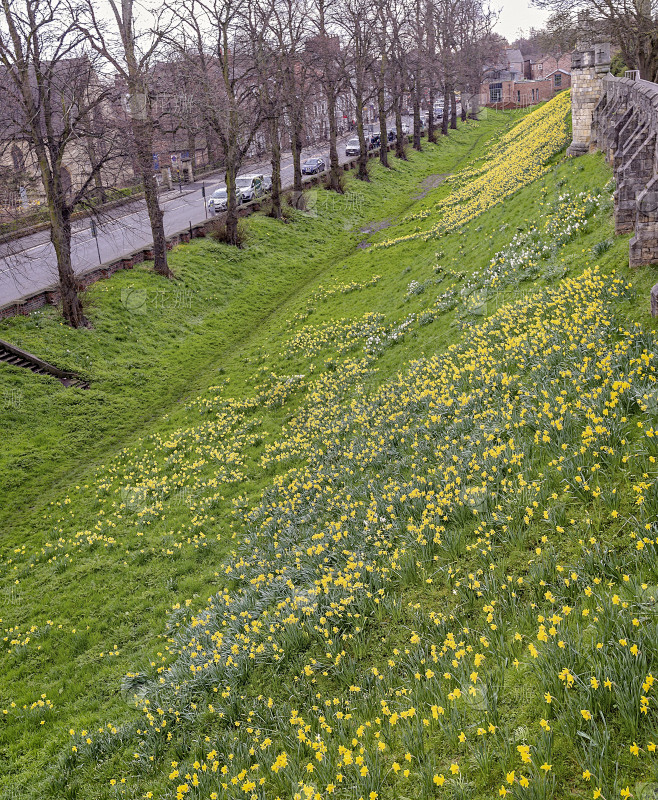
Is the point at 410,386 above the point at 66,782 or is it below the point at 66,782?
above

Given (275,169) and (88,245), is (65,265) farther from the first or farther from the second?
(275,169)

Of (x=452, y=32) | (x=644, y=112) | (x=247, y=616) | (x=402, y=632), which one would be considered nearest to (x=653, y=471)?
(x=402, y=632)

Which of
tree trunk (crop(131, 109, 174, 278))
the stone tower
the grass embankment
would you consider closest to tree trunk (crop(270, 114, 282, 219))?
tree trunk (crop(131, 109, 174, 278))

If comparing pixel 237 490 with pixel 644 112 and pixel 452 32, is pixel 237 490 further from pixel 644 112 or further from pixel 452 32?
pixel 452 32

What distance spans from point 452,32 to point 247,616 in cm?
7235

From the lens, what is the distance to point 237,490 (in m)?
13.5

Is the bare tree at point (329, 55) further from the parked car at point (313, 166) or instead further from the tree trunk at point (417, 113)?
the tree trunk at point (417, 113)

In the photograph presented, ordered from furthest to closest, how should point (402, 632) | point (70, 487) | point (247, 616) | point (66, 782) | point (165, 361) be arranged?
point (165, 361) → point (70, 487) → point (247, 616) → point (66, 782) → point (402, 632)

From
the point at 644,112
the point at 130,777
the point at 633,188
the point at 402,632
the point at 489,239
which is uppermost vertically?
the point at 644,112

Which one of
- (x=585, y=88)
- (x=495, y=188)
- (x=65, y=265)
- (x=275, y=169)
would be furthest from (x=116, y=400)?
(x=275, y=169)

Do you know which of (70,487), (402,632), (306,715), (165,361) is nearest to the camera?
(306,715)

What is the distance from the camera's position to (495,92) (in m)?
112

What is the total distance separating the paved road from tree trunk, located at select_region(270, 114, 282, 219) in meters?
4.84

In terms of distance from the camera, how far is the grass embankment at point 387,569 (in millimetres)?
4539
